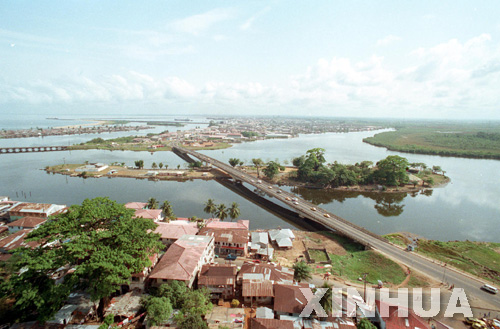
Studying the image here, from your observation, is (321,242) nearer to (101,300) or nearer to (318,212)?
(318,212)

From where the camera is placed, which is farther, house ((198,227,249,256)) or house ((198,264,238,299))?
house ((198,227,249,256))

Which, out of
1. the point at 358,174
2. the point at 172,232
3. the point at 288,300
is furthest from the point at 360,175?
the point at 288,300

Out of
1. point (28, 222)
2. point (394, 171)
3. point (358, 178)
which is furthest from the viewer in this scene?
point (358, 178)

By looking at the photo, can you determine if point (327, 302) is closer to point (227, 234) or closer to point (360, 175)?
point (227, 234)

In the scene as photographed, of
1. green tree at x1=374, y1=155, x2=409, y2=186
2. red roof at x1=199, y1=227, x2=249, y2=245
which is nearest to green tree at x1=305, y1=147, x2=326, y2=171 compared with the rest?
green tree at x1=374, y1=155, x2=409, y2=186

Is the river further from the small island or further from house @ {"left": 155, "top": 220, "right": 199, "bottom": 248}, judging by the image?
house @ {"left": 155, "top": 220, "right": 199, "bottom": 248}

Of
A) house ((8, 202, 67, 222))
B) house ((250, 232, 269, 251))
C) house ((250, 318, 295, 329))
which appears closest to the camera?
house ((250, 318, 295, 329))

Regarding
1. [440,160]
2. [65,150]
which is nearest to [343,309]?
[440,160]
